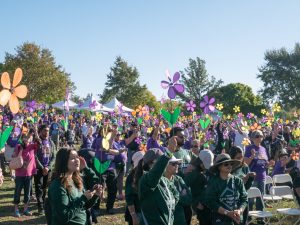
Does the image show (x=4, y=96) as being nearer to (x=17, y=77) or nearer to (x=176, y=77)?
(x=17, y=77)

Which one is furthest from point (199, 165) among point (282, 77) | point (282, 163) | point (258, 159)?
point (282, 77)

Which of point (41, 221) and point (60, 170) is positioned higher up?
point (60, 170)

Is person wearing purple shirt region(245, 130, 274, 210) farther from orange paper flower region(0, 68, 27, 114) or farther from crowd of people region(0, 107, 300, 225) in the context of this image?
orange paper flower region(0, 68, 27, 114)

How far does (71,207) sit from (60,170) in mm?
326

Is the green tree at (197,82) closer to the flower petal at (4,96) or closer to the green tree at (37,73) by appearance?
the green tree at (37,73)

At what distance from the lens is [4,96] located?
3.16 meters

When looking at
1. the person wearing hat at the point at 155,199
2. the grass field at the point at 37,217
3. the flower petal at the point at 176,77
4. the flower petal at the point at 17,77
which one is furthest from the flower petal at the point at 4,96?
the grass field at the point at 37,217

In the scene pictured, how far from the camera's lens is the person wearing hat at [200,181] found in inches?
176

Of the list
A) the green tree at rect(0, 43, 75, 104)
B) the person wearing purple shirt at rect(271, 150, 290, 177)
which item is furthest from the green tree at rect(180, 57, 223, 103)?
the person wearing purple shirt at rect(271, 150, 290, 177)

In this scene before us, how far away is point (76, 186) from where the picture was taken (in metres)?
3.26

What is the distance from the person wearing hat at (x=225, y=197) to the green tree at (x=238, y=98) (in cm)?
4400

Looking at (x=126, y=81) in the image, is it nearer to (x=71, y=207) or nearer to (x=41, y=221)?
(x=41, y=221)

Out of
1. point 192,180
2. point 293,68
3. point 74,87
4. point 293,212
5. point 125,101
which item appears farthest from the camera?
point 293,68

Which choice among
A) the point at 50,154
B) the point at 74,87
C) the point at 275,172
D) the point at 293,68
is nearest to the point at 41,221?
the point at 50,154
